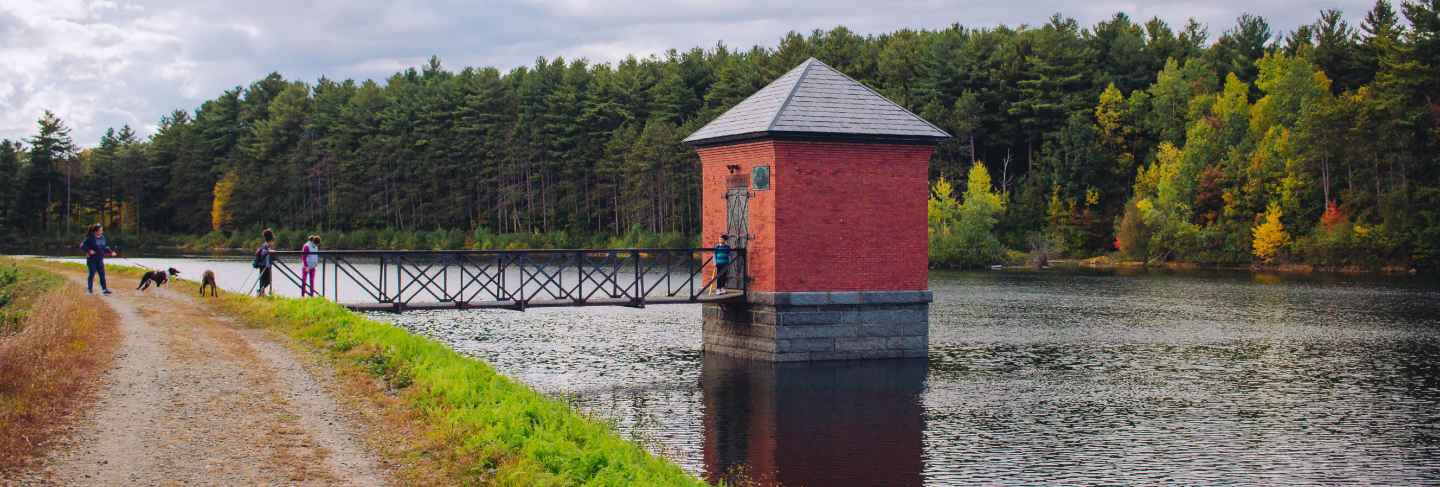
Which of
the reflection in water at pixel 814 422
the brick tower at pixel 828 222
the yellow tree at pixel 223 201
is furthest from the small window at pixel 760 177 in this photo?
the yellow tree at pixel 223 201

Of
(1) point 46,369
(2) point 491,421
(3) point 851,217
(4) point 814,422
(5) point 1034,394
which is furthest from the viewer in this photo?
(3) point 851,217

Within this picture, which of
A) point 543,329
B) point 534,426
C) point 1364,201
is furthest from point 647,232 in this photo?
point 534,426

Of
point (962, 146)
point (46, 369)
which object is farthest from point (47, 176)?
point (46, 369)

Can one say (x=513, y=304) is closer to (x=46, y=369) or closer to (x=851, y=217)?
(x=851, y=217)

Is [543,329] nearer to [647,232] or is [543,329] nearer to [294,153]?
[647,232]

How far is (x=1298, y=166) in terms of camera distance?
204 ft

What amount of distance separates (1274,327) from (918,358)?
477 inches

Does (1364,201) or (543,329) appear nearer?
(543,329)

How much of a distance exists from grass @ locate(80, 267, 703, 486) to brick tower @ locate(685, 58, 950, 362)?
883 centimetres

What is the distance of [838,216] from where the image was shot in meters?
25.6

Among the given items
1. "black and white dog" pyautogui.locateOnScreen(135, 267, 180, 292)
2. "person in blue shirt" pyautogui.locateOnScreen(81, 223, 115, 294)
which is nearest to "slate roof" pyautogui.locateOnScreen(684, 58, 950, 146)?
"black and white dog" pyautogui.locateOnScreen(135, 267, 180, 292)

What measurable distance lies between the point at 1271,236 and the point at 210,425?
60.7 metres

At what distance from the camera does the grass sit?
10.8 meters

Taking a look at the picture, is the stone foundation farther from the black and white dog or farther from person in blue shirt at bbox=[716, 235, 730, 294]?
the black and white dog
